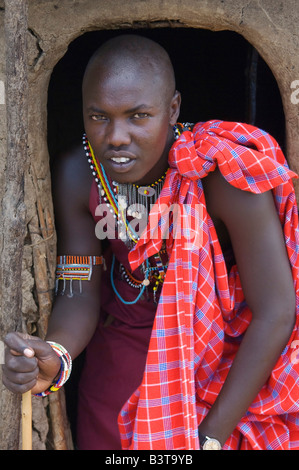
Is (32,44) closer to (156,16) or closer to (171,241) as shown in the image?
(156,16)

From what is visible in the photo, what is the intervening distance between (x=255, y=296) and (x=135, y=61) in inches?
32.3

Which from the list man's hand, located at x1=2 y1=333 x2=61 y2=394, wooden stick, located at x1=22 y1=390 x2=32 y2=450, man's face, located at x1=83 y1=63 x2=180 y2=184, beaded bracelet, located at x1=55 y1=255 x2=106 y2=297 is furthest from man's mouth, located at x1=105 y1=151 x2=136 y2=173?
wooden stick, located at x1=22 y1=390 x2=32 y2=450

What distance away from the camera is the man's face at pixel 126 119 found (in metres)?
1.87

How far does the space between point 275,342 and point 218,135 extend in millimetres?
680

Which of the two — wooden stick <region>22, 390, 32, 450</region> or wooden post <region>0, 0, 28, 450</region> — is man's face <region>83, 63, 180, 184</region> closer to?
wooden post <region>0, 0, 28, 450</region>

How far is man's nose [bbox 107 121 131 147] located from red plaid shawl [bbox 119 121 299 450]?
18 centimetres

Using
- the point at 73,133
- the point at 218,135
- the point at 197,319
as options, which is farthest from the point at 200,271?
the point at 73,133

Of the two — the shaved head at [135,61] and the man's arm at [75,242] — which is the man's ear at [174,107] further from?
the man's arm at [75,242]

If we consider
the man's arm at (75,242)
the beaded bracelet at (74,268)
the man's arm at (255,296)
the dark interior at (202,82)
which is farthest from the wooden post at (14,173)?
the dark interior at (202,82)

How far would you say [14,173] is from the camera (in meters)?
1.77

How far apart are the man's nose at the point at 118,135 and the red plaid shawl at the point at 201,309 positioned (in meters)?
0.18

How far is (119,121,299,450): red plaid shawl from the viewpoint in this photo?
1868 mm

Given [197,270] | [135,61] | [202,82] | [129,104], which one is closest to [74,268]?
[197,270]

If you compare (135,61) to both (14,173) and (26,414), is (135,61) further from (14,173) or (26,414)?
(26,414)
